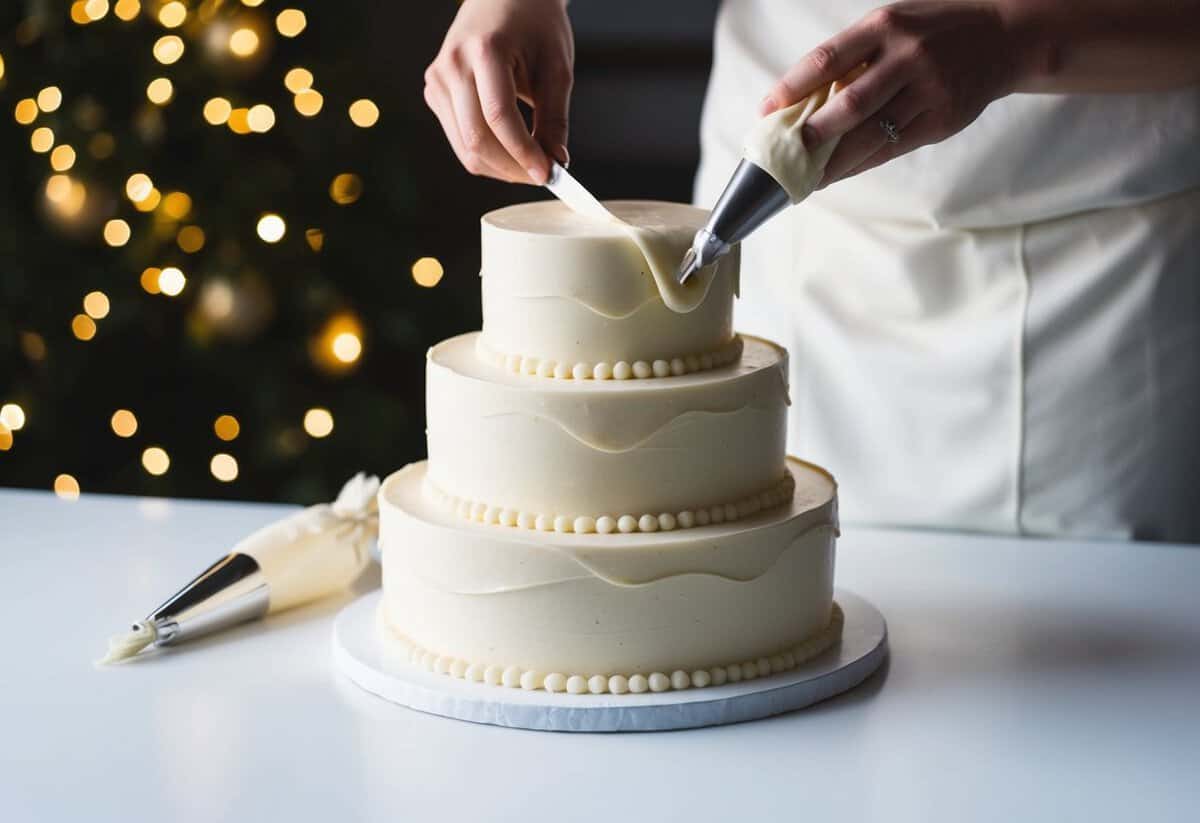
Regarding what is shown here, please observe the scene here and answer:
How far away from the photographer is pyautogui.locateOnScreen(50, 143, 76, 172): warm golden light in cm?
308

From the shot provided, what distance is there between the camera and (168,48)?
306 centimetres

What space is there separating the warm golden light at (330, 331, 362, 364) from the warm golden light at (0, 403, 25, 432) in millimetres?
712

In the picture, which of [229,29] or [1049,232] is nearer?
[1049,232]

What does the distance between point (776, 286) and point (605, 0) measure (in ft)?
4.61

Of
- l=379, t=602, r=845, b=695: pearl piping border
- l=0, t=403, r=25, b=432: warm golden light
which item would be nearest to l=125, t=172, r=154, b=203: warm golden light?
l=0, t=403, r=25, b=432: warm golden light

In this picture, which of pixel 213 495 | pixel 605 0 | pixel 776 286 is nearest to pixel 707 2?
pixel 605 0

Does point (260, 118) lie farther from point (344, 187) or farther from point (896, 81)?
point (896, 81)

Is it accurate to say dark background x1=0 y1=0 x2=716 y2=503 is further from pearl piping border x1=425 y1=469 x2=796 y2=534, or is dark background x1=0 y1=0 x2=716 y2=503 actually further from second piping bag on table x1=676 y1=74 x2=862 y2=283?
second piping bag on table x1=676 y1=74 x2=862 y2=283

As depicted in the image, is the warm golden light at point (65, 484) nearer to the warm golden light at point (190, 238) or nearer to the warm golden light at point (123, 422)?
the warm golden light at point (123, 422)

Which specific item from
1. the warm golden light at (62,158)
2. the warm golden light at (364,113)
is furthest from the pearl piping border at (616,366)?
the warm golden light at (62,158)

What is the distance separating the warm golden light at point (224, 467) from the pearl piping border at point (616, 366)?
2.04m

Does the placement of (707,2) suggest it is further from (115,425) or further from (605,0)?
(115,425)

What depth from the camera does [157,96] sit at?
3051mm

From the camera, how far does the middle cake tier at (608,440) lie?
4.41 ft
